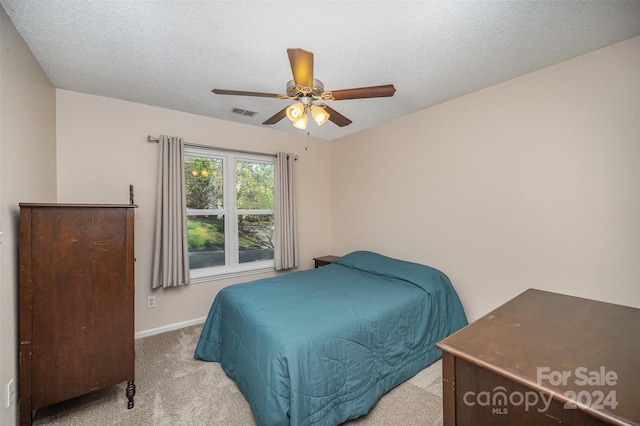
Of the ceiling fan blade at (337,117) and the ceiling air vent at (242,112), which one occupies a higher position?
the ceiling air vent at (242,112)

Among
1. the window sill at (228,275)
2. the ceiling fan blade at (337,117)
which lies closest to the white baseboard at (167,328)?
the window sill at (228,275)

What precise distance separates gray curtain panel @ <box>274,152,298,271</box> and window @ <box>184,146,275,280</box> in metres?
0.17

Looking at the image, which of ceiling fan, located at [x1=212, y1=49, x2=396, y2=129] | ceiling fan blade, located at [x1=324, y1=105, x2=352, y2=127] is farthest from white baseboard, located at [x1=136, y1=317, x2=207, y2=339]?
ceiling fan blade, located at [x1=324, y1=105, x2=352, y2=127]

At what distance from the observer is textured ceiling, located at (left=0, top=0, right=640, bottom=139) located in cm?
147

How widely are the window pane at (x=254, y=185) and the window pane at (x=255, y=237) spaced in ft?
0.55

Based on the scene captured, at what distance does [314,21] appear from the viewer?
5.12ft

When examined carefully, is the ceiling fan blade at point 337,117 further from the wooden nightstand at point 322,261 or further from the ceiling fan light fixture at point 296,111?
the wooden nightstand at point 322,261

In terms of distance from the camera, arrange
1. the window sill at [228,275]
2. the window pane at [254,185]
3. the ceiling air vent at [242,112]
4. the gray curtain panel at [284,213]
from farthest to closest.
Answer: the gray curtain panel at [284,213] → the window pane at [254,185] → the window sill at [228,275] → the ceiling air vent at [242,112]

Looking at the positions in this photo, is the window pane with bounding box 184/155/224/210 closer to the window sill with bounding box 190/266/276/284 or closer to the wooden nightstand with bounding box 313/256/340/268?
the window sill with bounding box 190/266/276/284

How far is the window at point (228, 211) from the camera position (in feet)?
10.5

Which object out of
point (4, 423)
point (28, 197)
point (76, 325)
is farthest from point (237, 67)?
point (4, 423)

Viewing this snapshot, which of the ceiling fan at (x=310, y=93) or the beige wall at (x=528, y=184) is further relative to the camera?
the beige wall at (x=528, y=184)

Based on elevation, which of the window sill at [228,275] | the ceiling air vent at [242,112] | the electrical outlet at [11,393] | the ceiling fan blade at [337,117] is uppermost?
the ceiling air vent at [242,112]

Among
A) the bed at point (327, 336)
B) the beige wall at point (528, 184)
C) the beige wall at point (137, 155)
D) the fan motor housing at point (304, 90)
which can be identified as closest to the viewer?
the bed at point (327, 336)
